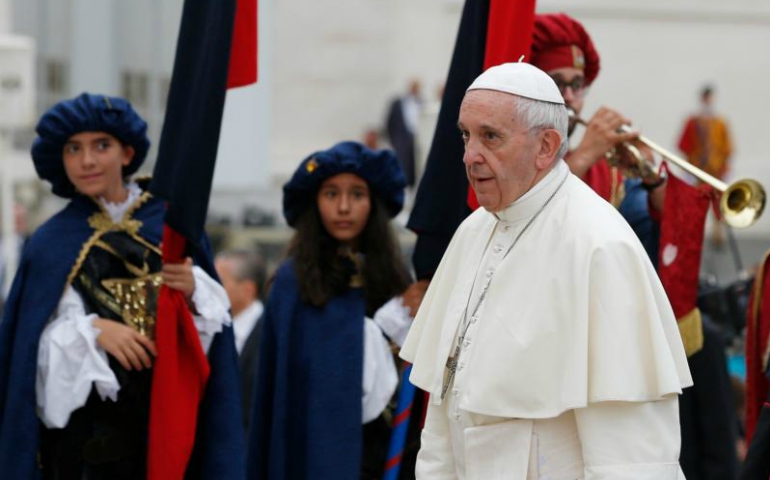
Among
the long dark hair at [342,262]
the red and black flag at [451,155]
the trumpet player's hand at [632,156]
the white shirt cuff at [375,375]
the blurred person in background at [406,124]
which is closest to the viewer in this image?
the red and black flag at [451,155]

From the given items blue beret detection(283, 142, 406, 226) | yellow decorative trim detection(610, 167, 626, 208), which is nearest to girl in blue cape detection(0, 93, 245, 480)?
blue beret detection(283, 142, 406, 226)

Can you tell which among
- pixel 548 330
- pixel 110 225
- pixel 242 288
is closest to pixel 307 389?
pixel 110 225

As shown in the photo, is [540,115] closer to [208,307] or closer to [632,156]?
[632,156]

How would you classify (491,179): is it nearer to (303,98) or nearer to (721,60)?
(303,98)

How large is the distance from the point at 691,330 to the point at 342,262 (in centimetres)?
139

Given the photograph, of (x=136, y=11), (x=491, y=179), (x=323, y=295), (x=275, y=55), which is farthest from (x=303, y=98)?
(x=491, y=179)

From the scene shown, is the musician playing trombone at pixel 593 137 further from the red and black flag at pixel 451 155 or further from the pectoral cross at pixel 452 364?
the pectoral cross at pixel 452 364

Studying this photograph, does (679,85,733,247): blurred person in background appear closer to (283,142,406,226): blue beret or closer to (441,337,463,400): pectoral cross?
(283,142,406,226): blue beret

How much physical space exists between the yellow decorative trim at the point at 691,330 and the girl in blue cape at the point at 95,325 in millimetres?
1724

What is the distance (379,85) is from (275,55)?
1.67m

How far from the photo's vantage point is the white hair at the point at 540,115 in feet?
12.9

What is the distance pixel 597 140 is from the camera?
18.1ft

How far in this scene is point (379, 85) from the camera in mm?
20828

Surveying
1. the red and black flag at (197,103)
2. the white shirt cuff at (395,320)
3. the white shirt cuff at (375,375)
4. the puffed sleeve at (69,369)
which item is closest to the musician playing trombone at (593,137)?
the white shirt cuff at (395,320)
